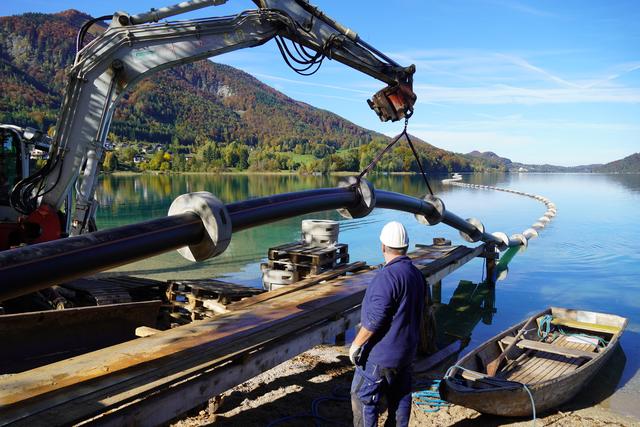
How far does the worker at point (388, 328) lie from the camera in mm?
4227

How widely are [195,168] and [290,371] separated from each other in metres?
122

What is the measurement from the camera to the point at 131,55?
8.16 meters

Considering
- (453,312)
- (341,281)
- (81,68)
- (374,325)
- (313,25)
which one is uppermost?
(313,25)

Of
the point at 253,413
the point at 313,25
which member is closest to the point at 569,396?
the point at 253,413

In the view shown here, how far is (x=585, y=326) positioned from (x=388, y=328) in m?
6.85

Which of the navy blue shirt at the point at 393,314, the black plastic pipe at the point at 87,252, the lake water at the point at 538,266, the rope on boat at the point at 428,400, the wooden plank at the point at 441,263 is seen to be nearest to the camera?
the black plastic pipe at the point at 87,252

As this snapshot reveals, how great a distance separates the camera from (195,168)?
4906 inches

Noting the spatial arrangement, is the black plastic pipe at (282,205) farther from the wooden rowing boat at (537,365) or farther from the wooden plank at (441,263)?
the wooden plank at (441,263)

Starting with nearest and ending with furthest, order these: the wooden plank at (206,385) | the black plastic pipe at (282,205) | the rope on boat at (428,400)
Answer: the wooden plank at (206,385) → the black plastic pipe at (282,205) → the rope on boat at (428,400)

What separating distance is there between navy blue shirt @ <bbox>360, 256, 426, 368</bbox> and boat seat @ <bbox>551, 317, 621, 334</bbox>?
6520mm

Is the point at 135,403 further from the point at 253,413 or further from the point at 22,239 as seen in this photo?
the point at 22,239

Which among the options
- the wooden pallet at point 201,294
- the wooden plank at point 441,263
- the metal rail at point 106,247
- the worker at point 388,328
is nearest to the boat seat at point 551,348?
the wooden plank at point 441,263

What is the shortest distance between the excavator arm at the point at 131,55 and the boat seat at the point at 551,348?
490cm

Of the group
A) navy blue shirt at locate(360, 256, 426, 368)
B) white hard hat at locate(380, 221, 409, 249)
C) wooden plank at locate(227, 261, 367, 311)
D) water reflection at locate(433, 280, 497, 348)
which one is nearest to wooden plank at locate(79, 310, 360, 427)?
navy blue shirt at locate(360, 256, 426, 368)
